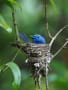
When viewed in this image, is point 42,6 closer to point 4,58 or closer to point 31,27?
point 31,27

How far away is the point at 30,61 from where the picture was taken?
1.30 meters

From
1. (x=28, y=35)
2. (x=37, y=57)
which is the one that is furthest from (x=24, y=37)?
(x=28, y=35)

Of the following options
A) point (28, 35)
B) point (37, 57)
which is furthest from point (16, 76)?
point (28, 35)

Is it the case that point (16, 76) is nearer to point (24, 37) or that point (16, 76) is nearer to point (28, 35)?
point (24, 37)

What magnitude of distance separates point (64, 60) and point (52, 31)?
19cm

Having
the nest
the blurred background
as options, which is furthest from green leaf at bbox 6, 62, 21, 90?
the blurred background

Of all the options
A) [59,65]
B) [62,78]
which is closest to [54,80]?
[62,78]

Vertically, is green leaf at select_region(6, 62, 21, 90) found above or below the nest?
below

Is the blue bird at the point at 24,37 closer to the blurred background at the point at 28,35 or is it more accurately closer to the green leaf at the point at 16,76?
the green leaf at the point at 16,76

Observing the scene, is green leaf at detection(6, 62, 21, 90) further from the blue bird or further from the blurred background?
the blurred background

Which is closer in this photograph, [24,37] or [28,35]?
[24,37]

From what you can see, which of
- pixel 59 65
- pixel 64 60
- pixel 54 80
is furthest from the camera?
pixel 64 60

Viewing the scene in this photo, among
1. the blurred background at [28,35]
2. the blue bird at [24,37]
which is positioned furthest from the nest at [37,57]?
Result: the blurred background at [28,35]

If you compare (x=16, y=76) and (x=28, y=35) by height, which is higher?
(x=28, y=35)
